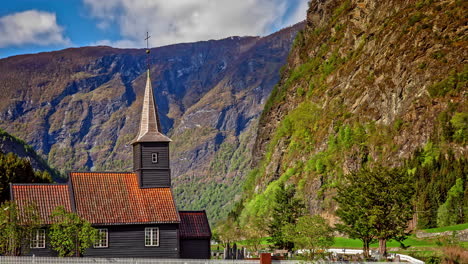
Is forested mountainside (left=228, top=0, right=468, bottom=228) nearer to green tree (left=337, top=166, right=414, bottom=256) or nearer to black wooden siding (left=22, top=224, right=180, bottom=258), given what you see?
green tree (left=337, top=166, right=414, bottom=256)

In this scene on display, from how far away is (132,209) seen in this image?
66750 mm

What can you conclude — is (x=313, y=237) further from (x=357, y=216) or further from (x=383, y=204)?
(x=383, y=204)

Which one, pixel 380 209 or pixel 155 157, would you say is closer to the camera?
pixel 380 209

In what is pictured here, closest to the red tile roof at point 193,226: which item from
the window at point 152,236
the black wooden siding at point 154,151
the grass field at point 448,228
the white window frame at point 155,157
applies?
the window at point 152,236

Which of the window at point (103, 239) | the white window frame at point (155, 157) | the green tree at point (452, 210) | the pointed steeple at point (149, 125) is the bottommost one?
the window at point (103, 239)

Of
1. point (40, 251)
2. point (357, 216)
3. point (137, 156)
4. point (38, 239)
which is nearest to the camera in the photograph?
point (40, 251)

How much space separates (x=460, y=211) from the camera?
80.1 meters

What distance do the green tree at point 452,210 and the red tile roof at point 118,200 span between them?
112 ft

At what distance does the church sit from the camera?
213 feet

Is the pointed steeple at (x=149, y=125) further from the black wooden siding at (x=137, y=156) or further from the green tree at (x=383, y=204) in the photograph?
the green tree at (x=383, y=204)

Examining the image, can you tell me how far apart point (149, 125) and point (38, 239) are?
1755 cm

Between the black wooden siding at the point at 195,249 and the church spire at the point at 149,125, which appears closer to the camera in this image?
the black wooden siding at the point at 195,249

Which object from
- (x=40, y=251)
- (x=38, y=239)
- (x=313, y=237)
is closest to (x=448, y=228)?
(x=313, y=237)

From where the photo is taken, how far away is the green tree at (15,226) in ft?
188
